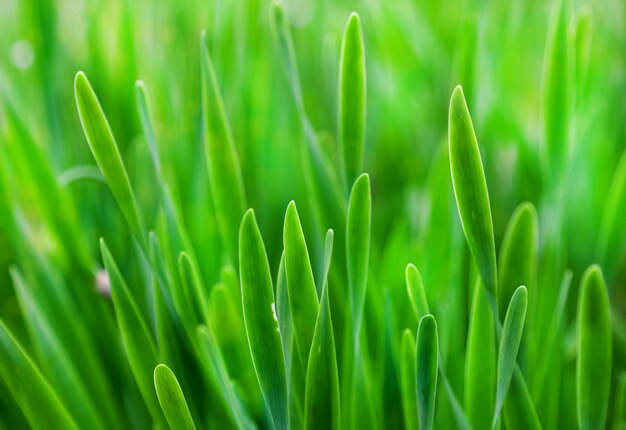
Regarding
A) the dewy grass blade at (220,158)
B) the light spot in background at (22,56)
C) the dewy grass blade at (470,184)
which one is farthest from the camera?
the light spot in background at (22,56)

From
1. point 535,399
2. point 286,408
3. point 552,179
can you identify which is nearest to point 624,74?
point 552,179

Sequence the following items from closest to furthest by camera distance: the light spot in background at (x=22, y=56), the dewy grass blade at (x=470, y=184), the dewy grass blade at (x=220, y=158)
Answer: the dewy grass blade at (x=470, y=184) → the dewy grass blade at (x=220, y=158) → the light spot in background at (x=22, y=56)

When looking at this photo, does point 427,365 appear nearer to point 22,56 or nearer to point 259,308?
point 259,308

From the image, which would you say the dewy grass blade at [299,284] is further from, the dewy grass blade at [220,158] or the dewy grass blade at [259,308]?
the dewy grass blade at [220,158]

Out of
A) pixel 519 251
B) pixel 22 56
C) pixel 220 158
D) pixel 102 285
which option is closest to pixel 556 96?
pixel 519 251

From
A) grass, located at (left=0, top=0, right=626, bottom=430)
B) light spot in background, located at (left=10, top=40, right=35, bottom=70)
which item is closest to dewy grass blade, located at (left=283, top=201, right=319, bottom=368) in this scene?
grass, located at (left=0, top=0, right=626, bottom=430)

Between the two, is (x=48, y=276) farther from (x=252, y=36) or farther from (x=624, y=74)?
(x=624, y=74)

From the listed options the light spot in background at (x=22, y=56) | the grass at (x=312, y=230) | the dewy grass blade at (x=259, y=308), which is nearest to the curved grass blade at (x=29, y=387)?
the grass at (x=312, y=230)
